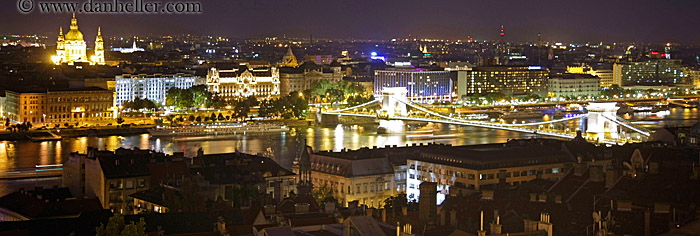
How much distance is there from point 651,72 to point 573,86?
7.80 metres

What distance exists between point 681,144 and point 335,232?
8.08 metres

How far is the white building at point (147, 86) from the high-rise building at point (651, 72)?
19529 mm

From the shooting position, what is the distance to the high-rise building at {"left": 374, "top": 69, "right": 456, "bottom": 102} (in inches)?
1524

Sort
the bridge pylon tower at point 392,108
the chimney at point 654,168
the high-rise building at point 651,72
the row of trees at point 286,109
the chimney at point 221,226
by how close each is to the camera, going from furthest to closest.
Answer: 1. the high-rise building at point 651,72
2. the row of trees at point 286,109
3. the bridge pylon tower at point 392,108
4. the chimney at point 654,168
5. the chimney at point 221,226

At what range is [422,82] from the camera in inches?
1537

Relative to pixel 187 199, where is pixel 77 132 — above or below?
above

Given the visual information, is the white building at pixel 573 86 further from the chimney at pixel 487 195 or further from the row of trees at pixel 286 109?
the chimney at pixel 487 195

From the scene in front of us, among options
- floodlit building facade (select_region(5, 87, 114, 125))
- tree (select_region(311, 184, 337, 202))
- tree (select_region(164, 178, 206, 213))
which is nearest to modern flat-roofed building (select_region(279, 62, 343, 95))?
floodlit building facade (select_region(5, 87, 114, 125))

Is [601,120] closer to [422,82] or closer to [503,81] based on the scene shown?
[422,82]

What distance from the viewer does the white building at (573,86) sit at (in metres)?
41.3

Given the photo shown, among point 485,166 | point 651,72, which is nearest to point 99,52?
point 651,72

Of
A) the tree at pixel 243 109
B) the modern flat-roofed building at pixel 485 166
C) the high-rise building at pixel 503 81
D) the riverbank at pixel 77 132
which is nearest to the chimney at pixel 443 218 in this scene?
the modern flat-roofed building at pixel 485 166

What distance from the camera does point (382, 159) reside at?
13375 millimetres

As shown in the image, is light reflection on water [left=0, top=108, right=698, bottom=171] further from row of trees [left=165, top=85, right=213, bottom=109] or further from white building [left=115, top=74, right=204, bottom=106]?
white building [left=115, top=74, right=204, bottom=106]
